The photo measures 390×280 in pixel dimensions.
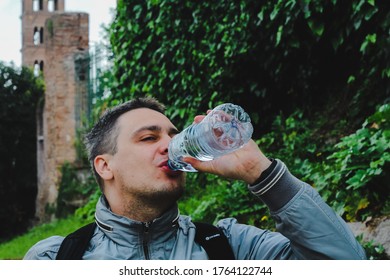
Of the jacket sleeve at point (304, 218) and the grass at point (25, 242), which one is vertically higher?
the jacket sleeve at point (304, 218)

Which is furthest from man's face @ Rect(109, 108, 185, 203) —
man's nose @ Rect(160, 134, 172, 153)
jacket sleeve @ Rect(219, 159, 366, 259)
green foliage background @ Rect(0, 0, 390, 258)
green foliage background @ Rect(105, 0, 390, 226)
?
green foliage background @ Rect(105, 0, 390, 226)

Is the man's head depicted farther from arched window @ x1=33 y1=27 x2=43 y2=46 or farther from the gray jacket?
arched window @ x1=33 y1=27 x2=43 y2=46

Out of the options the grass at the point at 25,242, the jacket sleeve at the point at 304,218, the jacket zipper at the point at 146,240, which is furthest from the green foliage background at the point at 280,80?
the jacket zipper at the point at 146,240

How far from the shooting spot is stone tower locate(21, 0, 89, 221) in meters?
9.55

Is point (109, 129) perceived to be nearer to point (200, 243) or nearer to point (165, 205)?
point (165, 205)

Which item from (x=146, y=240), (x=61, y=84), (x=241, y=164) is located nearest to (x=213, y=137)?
(x=241, y=164)

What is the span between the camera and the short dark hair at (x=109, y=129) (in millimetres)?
2043

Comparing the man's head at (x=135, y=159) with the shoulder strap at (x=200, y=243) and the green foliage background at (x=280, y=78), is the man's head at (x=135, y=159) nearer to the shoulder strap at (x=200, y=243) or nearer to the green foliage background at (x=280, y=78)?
the shoulder strap at (x=200, y=243)

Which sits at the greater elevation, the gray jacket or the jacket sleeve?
the jacket sleeve

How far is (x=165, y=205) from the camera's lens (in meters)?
1.91

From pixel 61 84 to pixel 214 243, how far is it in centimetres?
831

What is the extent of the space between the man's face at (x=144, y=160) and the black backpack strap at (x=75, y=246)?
6.5 inches
